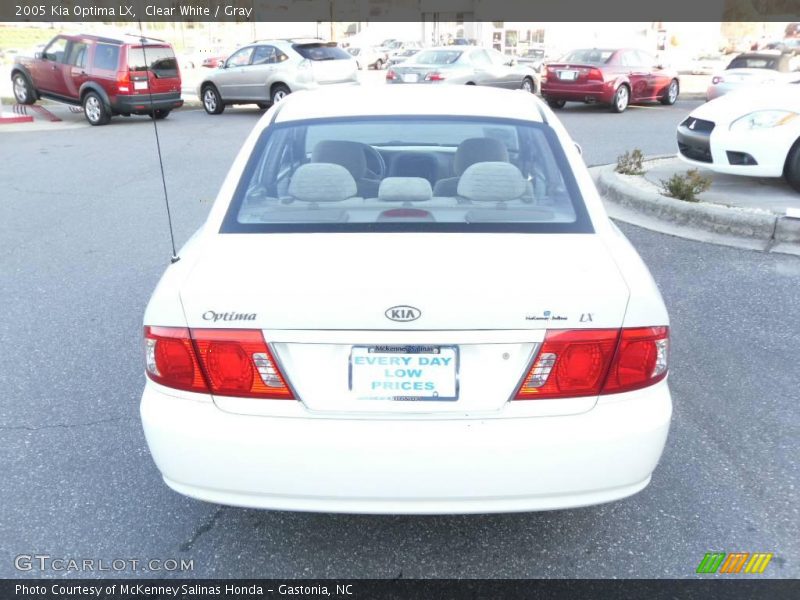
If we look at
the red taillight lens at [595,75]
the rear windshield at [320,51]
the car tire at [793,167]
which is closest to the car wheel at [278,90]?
the rear windshield at [320,51]

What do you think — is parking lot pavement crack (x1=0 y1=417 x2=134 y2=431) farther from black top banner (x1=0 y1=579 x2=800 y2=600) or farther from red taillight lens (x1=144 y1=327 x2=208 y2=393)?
red taillight lens (x1=144 y1=327 x2=208 y2=393)

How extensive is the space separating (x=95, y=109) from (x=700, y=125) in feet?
42.5

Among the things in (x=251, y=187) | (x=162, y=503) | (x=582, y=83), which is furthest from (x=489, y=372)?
(x=582, y=83)

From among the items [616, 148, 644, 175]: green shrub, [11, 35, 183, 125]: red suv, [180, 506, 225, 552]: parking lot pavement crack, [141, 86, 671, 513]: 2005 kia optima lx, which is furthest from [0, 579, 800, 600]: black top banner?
[11, 35, 183, 125]: red suv

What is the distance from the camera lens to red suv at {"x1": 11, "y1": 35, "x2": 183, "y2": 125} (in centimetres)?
1606

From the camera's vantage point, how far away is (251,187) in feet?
10.2

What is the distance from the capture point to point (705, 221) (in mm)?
6848

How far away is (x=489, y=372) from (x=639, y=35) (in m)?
51.5

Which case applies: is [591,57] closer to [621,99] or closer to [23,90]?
[621,99]

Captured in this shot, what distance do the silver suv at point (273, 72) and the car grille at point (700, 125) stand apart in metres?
10.9

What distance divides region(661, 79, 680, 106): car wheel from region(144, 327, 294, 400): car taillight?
19.0m

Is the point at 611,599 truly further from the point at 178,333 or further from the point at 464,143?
the point at 464,143

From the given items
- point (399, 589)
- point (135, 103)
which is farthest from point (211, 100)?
point (399, 589)
